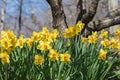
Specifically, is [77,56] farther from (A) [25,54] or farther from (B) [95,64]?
(A) [25,54]

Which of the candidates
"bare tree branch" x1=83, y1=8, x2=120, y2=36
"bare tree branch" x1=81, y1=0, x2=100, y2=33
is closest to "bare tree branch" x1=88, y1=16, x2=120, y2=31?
"bare tree branch" x1=83, y1=8, x2=120, y2=36

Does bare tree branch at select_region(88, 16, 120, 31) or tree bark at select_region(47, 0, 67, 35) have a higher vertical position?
tree bark at select_region(47, 0, 67, 35)

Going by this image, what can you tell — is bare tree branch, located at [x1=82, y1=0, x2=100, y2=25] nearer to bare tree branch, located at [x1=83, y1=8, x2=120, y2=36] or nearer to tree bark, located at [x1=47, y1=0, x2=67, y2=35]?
bare tree branch, located at [x1=83, y1=8, x2=120, y2=36]

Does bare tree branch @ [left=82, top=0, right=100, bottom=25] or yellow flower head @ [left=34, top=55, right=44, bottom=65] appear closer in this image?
yellow flower head @ [left=34, top=55, right=44, bottom=65]

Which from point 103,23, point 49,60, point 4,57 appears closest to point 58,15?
point 103,23

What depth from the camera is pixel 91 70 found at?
3.26 metres

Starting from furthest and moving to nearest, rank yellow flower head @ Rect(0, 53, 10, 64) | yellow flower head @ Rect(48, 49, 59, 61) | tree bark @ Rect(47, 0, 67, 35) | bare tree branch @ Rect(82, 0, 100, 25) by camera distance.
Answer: tree bark @ Rect(47, 0, 67, 35), bare tree branch @ Rect(82, 0, 100, 25), yellow flower head @ Rect(48, 49, 59, 61), yellow flower head @ Rect(0, 53, 10, 64)

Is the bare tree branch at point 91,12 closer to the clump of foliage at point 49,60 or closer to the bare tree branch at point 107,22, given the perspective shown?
the bare tree branch at point 107,22

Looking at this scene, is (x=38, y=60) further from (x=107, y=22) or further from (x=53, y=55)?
(x=107, y=22)

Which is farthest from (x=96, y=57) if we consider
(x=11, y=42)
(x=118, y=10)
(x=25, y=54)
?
(x=118, y=10)

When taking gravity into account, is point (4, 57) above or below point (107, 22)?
above

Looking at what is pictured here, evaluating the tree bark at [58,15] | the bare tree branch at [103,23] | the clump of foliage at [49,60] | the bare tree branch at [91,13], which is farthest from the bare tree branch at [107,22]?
the clump of foliage at [49,60]

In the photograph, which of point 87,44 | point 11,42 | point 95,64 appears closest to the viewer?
point 11,42

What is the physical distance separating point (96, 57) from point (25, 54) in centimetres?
71
